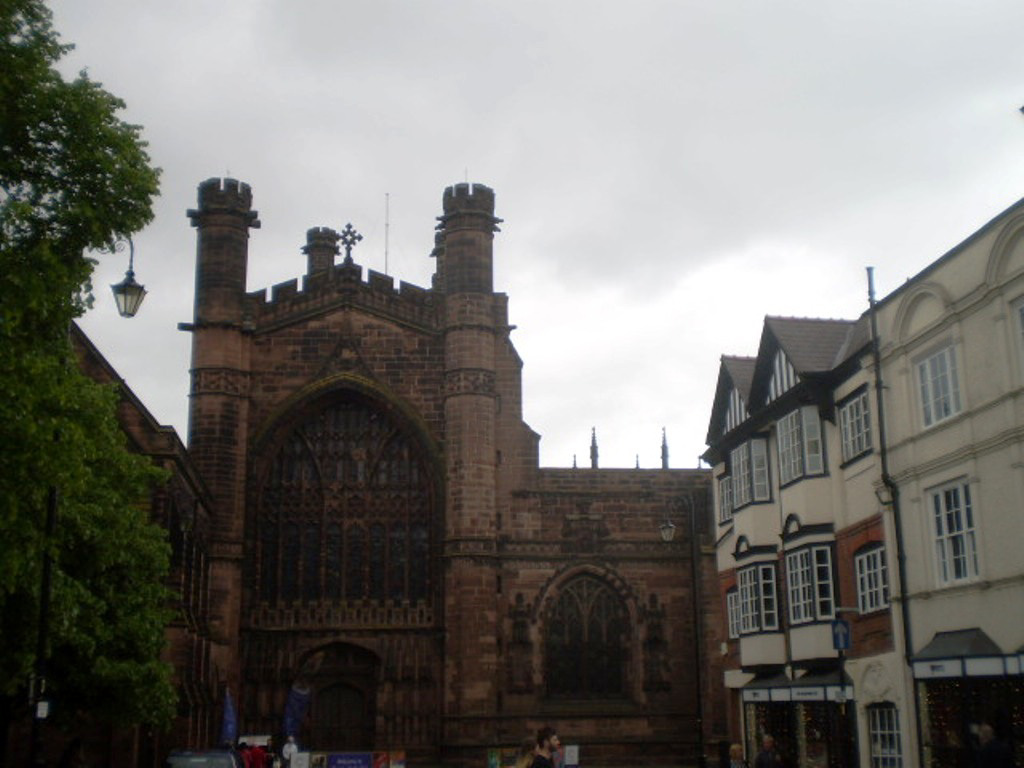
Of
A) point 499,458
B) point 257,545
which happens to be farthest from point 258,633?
point 499,458

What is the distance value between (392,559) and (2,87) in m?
27.1

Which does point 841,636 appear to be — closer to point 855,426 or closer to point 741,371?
point 855,426

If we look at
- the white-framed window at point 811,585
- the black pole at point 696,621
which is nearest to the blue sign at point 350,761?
the white-framed window at point 811,585

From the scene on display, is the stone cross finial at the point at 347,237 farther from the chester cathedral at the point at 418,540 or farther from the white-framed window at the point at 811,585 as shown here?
the white-framed window at the point at 811,585

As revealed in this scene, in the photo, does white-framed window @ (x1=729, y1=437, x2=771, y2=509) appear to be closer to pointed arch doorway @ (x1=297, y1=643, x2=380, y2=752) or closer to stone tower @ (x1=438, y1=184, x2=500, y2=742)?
stone tower @ (x1=438, y1=184, x2=500, y2=742)

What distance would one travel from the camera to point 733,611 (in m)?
34.0

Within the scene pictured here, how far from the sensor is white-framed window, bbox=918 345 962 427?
22.3 metres

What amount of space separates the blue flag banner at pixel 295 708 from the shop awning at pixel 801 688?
1431 cm

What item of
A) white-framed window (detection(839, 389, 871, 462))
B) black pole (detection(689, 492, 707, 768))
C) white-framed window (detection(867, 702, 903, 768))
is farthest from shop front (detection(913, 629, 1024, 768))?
black pole (detection(689, 492, 707, 768))

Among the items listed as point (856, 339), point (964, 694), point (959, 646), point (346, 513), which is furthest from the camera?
point (346, 513)

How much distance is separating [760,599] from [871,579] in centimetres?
466

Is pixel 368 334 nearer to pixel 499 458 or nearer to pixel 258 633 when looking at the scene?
pixel 499 458

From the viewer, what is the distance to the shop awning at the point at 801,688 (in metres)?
25.4

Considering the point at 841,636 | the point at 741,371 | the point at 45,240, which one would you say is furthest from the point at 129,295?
the point at 741,371
